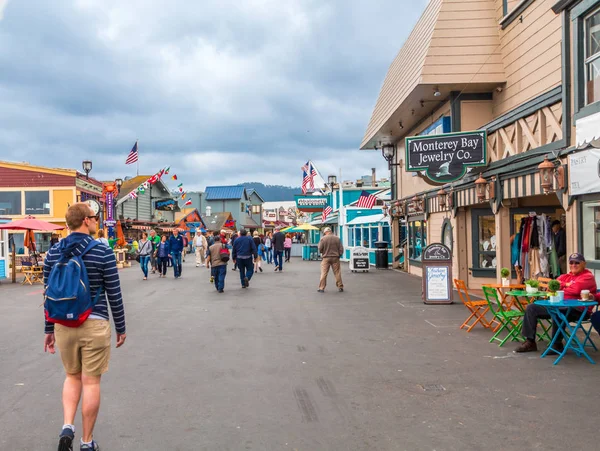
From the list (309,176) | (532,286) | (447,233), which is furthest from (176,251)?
(309,176)

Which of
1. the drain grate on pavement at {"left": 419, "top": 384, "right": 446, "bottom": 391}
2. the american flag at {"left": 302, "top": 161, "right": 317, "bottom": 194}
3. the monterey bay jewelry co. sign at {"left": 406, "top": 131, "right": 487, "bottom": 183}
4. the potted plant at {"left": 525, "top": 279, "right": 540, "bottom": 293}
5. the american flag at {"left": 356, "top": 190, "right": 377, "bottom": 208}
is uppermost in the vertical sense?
the american flag at {"left": 302, "top": 161, "right": 317, "bottom": 194}

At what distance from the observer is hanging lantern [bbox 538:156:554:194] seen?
30.9 ft

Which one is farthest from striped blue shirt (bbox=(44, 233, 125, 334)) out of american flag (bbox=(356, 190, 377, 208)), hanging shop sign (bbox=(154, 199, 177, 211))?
hanging shop sign (bbox=(154, 199, 177, 211))

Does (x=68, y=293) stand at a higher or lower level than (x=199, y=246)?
higher

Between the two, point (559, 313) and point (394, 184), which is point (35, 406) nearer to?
point (559, 313)

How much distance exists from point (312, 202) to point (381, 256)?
16467 mm

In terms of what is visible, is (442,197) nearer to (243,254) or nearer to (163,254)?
(243,254)

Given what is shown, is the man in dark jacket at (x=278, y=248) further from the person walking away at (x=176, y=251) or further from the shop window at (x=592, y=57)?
the shop window at (x=592, y=57)

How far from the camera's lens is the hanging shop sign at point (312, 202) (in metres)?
41.5

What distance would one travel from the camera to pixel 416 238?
2170cm

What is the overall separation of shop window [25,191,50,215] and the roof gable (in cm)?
4245

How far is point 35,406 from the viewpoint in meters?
5.30

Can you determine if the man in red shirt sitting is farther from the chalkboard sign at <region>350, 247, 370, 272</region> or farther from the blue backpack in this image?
the chalkboard sign at <region>350, 247, 370, 272</region>

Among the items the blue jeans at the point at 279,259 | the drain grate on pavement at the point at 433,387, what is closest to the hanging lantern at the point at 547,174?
the drain grate on pavement at the point at 433,387
